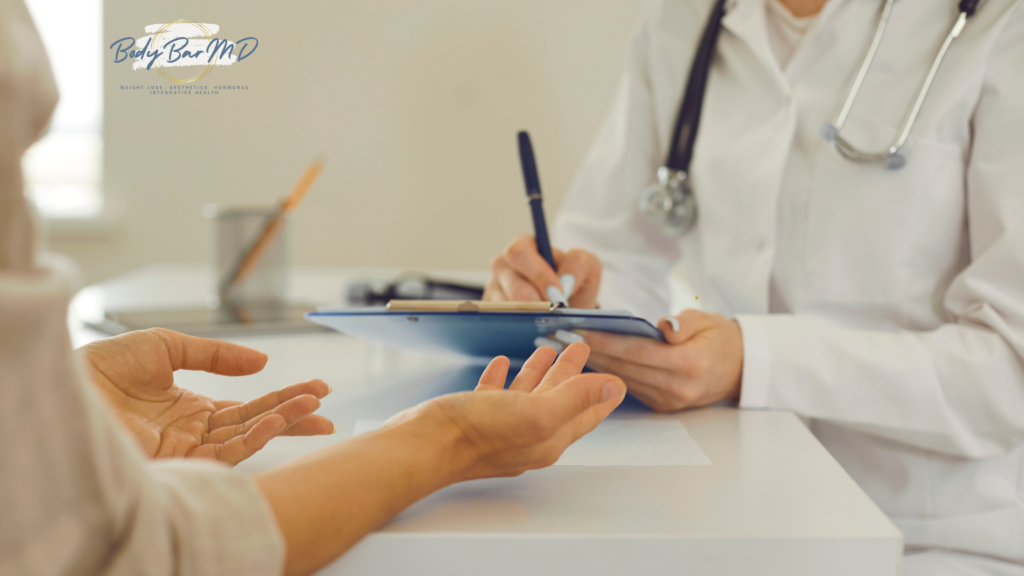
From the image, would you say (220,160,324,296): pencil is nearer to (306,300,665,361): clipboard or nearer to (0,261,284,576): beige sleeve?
(306,300,665,361): clipboard

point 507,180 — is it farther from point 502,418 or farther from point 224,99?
point 502,418

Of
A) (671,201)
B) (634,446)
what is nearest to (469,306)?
(634,446)

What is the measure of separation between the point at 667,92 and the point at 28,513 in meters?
0.95

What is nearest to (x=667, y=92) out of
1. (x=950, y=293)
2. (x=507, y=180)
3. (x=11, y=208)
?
(x=950, y=293)

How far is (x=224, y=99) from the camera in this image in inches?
18.9

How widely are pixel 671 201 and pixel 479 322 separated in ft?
1.63

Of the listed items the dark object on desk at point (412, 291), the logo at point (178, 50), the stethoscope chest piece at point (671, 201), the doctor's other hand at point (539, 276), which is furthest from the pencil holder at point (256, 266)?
the logo at point (178, 50)

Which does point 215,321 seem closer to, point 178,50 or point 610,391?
point 178,50

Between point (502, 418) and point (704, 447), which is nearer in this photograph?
point (502, 418)

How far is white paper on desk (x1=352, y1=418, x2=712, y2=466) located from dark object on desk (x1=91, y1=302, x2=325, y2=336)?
1.46 ft

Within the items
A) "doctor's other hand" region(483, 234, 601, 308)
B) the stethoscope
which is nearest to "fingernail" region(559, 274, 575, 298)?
"doctor's other hand" region(483, 234, 601, 308)

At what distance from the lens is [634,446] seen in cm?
50

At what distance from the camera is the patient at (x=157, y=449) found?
225 millimetres

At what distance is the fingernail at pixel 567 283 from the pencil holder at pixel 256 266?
1.88 feet
